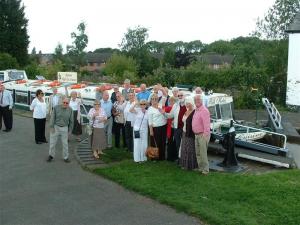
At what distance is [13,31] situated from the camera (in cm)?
4791

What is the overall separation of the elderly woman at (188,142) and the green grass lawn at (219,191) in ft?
0.85

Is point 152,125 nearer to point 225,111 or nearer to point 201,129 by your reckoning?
point 201,129

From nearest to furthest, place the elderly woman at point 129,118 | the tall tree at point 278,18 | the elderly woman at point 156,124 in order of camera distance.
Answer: the elderly woman at point 156,124
the elderly woman at point 129,118
the tall tree at point 278,18

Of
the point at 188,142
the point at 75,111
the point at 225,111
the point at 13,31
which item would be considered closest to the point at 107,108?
the point at 75,111

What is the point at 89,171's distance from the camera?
412 inches

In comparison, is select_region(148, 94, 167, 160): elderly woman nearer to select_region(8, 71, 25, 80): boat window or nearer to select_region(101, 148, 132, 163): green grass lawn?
select_region(101, 148, 132, 163): green grass lawn

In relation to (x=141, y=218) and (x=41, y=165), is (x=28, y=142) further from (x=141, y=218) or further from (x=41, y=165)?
(x=141, y=218)

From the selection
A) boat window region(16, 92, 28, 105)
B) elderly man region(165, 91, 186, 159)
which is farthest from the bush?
elderly man region(165, 91, 186, 159)

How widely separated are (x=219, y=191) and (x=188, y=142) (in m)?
1.84

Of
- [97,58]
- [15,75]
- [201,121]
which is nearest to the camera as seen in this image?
[201,121]

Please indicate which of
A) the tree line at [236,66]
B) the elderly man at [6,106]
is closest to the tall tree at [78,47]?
the tree line at [236,66]

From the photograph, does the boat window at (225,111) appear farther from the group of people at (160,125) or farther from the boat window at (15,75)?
the boat window at (15,75)

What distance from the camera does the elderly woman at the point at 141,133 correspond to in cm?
1096

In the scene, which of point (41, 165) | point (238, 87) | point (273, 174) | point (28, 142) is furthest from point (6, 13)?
point (273, 174)
